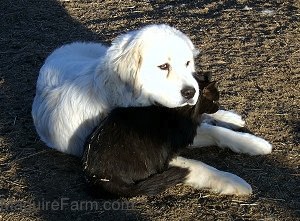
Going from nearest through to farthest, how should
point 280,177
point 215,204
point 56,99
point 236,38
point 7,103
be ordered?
point 215,204 < point 280,177 < point 56,99 < point 7,103 < point 236,38

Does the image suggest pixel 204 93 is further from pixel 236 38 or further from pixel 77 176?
pixel 236 38

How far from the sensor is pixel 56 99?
4715 millimetres

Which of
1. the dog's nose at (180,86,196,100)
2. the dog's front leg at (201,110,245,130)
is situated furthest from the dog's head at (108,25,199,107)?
the dog's front leg at (201,110,245,130)

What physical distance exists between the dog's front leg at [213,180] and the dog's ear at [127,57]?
0.66 meters

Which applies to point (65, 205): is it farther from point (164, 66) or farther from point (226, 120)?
point (226, 120)

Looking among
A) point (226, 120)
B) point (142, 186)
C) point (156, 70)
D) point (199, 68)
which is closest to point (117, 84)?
point (156, 70)

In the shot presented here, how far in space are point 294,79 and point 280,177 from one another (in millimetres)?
1705

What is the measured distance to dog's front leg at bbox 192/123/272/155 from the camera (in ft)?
15.3

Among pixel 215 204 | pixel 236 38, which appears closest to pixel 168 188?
pixel 215 204

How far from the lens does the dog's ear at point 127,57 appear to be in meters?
4.23

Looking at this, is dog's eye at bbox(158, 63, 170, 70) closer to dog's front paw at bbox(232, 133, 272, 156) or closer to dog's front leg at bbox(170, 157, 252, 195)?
dog's front leg at bbox(170, 157, 252, 195)

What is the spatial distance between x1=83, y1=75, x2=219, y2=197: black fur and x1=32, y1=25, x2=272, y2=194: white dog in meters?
0.10

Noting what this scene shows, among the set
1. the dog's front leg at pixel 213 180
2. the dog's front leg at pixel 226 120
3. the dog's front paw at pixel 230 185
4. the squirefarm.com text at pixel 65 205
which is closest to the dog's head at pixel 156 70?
the dog's front leg at pixel 213 180

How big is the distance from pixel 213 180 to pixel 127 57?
3.20 ft
